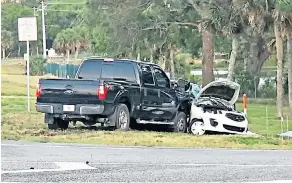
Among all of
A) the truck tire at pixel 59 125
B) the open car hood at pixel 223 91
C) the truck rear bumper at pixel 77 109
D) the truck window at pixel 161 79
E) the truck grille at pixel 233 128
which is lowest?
the truck grille at pixel 233 128

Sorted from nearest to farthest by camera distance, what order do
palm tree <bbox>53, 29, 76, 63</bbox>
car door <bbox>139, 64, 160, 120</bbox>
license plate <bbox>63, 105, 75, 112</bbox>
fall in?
license plate <bbox>63, 105, 75, 112</bbox>, car door <bbox>139, 64, 160, 120</bbox>, palm tree <bbox>53, 29, 76, 63</bbox>

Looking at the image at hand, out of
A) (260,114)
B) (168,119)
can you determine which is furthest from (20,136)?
(260,114)

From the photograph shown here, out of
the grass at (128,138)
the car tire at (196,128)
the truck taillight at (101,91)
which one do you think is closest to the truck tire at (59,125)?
the grass at (128,138)

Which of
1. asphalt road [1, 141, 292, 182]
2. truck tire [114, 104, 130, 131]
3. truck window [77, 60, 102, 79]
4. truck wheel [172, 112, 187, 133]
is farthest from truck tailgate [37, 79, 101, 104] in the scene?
truck wheel [172, 112, 187, 133]

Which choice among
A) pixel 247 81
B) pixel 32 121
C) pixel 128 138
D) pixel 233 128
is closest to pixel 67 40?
pixel 247 81

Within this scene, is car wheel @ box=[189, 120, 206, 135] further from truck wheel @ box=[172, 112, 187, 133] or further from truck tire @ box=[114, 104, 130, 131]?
truck tire @ box=[114, 104, 130, 131]

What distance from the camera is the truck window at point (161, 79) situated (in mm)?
20109

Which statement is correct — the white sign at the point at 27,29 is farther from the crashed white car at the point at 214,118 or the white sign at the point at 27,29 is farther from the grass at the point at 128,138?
the crashed white car at the point at 214,118

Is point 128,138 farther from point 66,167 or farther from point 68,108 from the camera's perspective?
point 66,167

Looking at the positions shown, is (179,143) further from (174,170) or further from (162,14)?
(162,14)

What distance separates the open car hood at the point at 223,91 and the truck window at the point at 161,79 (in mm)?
1168

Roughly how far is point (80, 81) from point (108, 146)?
9.83 feet

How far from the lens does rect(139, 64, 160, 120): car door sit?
1939 cm

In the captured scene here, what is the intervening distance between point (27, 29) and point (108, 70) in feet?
24.9
